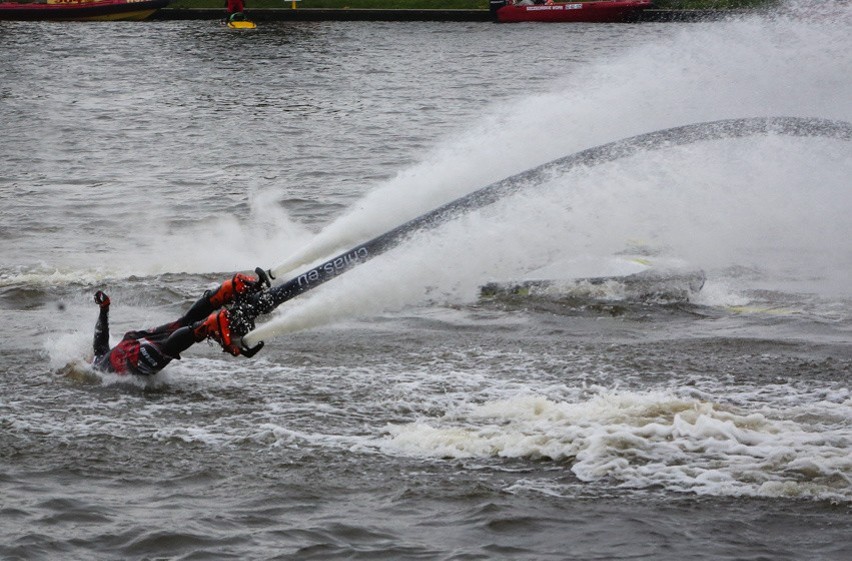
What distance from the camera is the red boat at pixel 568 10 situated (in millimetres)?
52906

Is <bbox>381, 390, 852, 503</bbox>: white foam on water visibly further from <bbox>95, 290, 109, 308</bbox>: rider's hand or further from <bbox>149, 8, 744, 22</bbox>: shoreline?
<bbox>149, 8, 744, 22</bbox>: shoreline

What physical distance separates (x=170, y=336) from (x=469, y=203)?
3575 millimetres

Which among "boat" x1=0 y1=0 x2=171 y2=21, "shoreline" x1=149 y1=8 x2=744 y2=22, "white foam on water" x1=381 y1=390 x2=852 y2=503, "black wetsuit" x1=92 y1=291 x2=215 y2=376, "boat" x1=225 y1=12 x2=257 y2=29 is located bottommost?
"white foam on water" x1=381 y1=390 x2=852 y2=503

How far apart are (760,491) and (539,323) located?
215 inches

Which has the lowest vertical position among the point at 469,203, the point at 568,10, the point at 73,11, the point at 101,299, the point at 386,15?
the point at 101,299

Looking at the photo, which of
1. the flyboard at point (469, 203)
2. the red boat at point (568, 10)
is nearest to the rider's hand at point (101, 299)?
the flyboard at point (469, 203)

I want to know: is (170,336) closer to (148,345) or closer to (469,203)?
(148,345)

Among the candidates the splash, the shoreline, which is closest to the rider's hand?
the splash

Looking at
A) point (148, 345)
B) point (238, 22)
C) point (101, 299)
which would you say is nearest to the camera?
point (148, 345)

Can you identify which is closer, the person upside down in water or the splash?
the person upside down in water

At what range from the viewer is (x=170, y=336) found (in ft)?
42.7

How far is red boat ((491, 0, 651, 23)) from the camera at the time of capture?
52.9 meters

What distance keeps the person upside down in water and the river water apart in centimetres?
22

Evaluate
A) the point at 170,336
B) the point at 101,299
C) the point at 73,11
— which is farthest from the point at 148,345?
the point at 73,11
